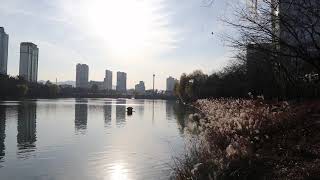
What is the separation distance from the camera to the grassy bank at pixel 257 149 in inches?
413

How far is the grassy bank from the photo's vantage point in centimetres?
1049

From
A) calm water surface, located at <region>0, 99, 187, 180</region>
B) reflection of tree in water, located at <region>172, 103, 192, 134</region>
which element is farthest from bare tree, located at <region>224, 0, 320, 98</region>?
reflection of tree in water, located at <region>172, 103, 192, 134</region>

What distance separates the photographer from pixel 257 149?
12.8 metres

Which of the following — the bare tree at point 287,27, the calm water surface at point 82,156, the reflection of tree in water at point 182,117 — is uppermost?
the bare tree at point 287,27

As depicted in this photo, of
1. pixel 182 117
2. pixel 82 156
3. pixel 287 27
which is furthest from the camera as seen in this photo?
pixel 182 117

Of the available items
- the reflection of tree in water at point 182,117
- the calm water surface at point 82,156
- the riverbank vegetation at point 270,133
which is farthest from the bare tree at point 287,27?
the reflection of tree in water at point 182,117

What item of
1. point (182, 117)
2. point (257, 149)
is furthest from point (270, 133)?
point (182, 117)

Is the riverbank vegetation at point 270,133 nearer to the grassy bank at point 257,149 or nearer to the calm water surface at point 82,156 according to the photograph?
the grassy bank at point 257,149

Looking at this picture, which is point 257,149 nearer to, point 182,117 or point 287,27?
point 287,27

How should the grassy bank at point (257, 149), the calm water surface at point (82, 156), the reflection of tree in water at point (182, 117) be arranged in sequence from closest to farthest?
the grassy bank at point (257, 149), the calm water surface at point (82, 156), the reflection of tree in water at point (182, 117)

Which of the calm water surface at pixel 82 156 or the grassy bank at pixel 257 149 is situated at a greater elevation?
the grassy bank at pixel 257 149

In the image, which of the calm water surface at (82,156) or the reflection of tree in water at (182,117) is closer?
the calm water surface at (82,156)

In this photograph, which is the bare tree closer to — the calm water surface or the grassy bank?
the grassy bank

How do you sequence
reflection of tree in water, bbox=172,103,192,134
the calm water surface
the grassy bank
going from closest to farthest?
the grassy bank
the calm water surface
reflection of tree in water, bbox=172,103,192,134
